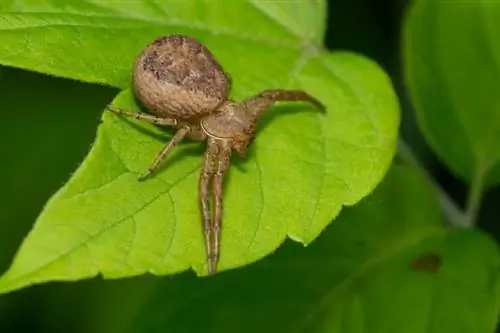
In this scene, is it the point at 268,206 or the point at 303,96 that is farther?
the point at 303,96

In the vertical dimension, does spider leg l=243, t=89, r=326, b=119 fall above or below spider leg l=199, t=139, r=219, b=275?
above

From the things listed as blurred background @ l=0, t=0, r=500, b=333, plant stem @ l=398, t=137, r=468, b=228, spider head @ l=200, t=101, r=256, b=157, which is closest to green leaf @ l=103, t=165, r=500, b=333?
plant stem @ l=398, t=137, r=468, b=228

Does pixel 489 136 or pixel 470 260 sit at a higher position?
pixel 489 136

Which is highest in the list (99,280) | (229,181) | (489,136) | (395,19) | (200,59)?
(200,59)

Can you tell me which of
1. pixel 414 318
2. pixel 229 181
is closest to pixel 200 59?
pixel 229 181

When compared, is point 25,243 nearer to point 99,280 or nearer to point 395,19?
point 99,280

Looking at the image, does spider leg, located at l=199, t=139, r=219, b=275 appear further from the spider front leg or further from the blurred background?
the blurred background
